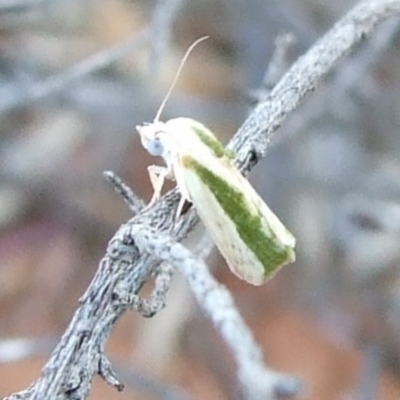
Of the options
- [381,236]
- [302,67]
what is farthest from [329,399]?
[302,67]

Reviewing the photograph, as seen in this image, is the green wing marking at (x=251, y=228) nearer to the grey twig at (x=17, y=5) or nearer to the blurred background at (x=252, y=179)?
the grey twig at (x=17, y=5)

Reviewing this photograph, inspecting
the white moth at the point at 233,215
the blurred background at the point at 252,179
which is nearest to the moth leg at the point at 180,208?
the white moth at the point at 233,215

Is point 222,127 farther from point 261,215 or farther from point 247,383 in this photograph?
point 247,383

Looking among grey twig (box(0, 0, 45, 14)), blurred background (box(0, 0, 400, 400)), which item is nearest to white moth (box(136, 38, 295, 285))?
grey twig (box(0, 0, 45, 14))

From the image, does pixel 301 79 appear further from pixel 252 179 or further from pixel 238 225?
pixel 252 179

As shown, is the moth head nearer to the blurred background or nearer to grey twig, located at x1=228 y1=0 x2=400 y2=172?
grey twig, located at x1=228 y1=0 x2=400 y2=172

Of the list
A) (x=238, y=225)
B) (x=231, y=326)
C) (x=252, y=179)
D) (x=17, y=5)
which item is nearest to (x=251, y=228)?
(x=238, y=225)
